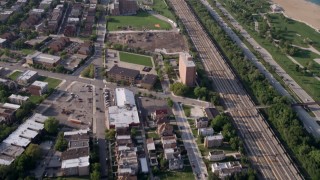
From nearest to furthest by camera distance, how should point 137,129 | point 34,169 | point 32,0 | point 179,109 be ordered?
point 34,169 → point 137,129 → point 179,109 → point 32,0

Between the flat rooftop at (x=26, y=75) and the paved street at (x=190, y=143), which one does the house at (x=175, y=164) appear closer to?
the paved street at (x=190, y=143)

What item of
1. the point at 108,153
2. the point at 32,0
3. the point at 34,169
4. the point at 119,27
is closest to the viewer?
the point at 34,169

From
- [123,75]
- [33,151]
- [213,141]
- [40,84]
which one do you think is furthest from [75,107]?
[213,141]

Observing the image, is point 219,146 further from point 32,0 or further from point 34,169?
point 32,0

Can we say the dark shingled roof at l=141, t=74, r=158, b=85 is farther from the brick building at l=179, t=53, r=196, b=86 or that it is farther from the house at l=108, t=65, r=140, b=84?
the brick building at l=179, t=53, r=196, b=86

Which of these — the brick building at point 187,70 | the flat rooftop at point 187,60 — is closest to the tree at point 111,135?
the brick building at point 187,70

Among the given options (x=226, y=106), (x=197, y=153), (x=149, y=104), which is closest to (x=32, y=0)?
(x=149, y=104)

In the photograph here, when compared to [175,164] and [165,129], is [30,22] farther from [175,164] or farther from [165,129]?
[175,164]
